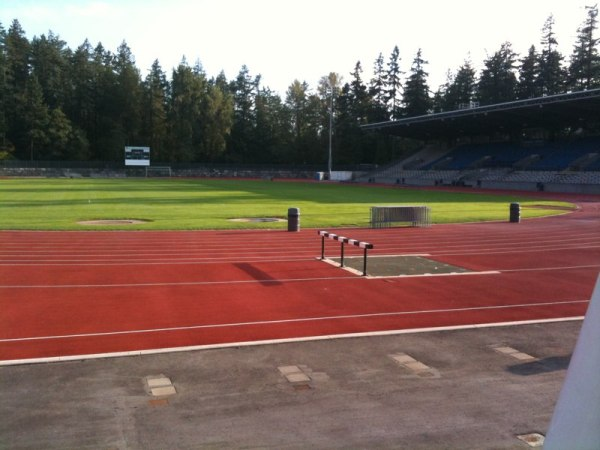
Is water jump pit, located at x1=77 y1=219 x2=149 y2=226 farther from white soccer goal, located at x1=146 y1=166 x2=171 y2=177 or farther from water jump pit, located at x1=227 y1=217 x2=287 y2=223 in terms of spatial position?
white soccer goal, located at x1=146 y1=166 x2=171 y2=177

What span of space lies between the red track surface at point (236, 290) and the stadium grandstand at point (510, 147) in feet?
129

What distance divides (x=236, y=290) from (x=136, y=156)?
78906mm

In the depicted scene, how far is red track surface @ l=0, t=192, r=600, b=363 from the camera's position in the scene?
29.3ft

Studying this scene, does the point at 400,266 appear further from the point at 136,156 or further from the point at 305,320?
the point at 136,156

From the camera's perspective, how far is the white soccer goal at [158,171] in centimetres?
9119

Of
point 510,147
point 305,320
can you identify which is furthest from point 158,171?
point 305,320

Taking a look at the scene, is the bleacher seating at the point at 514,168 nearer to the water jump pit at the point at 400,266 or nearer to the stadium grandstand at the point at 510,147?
→ the stadium grandstand at the point at 510,147

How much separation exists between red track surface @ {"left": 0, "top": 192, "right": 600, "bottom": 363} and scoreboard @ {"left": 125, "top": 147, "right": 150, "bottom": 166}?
224ft

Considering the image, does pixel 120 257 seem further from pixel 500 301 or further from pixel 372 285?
pixel 500 301

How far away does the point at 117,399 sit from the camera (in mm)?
6121

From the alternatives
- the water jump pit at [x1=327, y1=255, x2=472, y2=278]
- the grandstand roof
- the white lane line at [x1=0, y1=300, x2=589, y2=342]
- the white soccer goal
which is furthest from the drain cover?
the white soccer goal

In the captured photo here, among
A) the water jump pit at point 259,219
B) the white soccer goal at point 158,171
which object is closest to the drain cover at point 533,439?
the water jump pit at point 259,219

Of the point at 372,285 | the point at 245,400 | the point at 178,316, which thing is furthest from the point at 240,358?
the point at 372,285

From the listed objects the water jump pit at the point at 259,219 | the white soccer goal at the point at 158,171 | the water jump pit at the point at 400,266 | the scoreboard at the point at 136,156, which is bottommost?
the water jump pit at the point at 400,266
